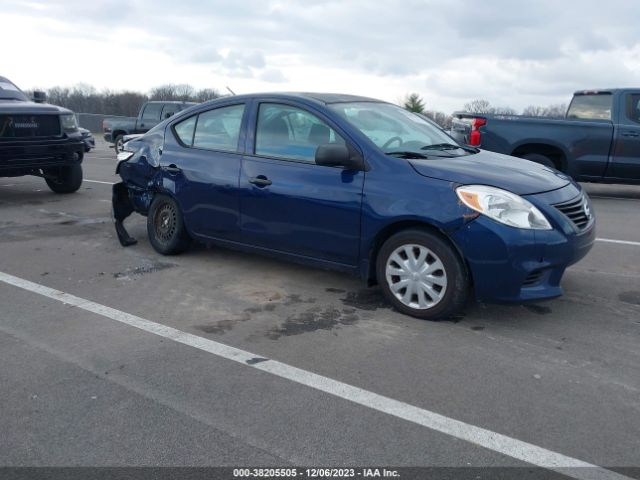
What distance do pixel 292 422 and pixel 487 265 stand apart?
5.90ft

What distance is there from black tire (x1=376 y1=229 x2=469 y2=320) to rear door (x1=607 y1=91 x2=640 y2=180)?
23.1 ft

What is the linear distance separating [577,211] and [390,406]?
88.0 inches

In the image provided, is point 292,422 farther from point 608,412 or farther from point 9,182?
point 9,182

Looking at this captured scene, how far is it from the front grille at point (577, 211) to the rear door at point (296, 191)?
1463mm

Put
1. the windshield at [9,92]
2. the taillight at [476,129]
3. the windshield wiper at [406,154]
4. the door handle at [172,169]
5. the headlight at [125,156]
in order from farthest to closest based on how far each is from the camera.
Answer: the taillight at [476,129] < the windshield at [9,92] < the headlight at [125,156] < the door handle at [172,169] < the windshield wiper at [406,154]

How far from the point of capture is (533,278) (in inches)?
167

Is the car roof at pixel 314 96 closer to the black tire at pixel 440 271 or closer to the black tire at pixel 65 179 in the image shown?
the black tire at pixel 440 271

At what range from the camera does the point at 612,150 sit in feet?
33.0

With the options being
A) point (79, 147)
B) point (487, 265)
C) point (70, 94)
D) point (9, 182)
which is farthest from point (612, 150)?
point (70, 94)

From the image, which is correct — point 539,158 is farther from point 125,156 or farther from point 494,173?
point 125,156

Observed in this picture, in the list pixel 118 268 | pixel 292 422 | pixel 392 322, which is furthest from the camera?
pixel 118 268

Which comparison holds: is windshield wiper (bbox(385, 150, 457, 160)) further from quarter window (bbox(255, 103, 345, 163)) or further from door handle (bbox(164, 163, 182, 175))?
door handle (bbox(164, 163, 182, 175))

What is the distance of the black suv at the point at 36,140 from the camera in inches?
342

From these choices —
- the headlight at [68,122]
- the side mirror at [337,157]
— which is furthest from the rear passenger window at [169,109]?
the side mirror at [337,157]
